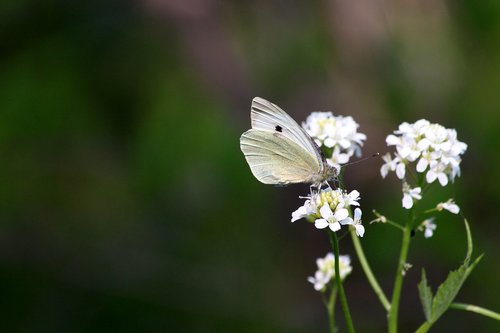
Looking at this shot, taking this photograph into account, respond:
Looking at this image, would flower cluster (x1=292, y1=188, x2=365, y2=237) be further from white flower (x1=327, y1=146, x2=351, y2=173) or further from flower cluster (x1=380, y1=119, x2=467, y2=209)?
white flower (x1=327, y1=146, x2=351, y2=173)

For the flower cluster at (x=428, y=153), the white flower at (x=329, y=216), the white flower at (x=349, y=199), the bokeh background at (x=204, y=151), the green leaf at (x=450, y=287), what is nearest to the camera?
the green leaf at (x=450, y=287)

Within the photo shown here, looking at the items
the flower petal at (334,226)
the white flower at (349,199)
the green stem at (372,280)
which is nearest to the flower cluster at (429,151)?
the white flower at (349,199)

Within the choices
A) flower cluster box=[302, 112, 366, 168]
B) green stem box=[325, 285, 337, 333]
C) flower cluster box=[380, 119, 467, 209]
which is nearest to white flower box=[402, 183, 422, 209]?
flower cluster box=[380, 119, 467, 209]

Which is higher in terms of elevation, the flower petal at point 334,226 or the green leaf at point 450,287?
the flower petal at point 334,226

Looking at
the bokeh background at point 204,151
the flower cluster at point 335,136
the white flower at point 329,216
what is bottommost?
the white flower at point 329,216

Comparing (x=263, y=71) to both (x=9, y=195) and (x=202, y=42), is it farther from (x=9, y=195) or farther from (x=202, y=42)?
(x=9, y=195)

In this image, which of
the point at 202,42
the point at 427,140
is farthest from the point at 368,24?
the point at 427,140

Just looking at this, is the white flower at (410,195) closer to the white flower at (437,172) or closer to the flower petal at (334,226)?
the white flower at (437,172)
